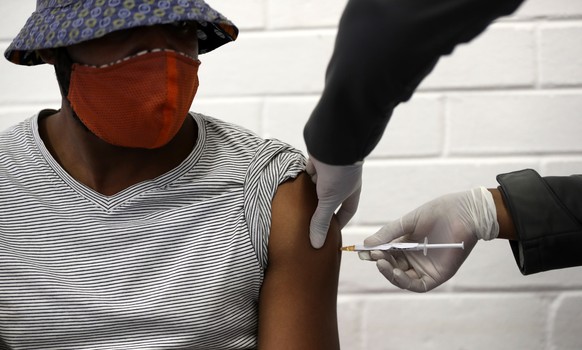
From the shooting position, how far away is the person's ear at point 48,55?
4.61ft

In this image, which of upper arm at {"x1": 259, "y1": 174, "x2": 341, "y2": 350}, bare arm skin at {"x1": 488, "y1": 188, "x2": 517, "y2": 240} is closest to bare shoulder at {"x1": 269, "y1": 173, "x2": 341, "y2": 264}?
upper arm at {"x1": 259, "y1": 174, "x2": 341, "y2": 350}

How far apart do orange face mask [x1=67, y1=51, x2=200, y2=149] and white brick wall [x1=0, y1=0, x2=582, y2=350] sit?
725 millimetres

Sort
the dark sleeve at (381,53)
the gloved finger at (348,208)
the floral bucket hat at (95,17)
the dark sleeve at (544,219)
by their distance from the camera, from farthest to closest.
A: the dark sleeve at (544,219) < the gloved finger at (348,208) < the floral bucket hat at (95,17) < the dark sleeve at (381,53)

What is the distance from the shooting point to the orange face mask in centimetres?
131

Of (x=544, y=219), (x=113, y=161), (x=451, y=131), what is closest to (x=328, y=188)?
(x=113, y=161)

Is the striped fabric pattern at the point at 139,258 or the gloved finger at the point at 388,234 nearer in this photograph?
the striped fabric pattern at the point at 139,258

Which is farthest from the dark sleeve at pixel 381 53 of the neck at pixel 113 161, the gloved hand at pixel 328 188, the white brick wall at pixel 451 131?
the white brick wall at pixel 451 131

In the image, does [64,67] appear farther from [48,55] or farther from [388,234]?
[388,234]

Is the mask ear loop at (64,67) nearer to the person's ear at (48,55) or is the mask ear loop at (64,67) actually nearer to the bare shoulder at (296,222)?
the person's ear at (48,55)

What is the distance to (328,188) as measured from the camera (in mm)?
1328

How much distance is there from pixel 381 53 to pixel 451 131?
1.04 meters

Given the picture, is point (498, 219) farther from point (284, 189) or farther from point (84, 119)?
point (84, 119)

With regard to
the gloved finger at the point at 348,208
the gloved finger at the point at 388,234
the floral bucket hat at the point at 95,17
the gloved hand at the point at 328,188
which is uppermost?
the floral bucket hat at the point at 95,17

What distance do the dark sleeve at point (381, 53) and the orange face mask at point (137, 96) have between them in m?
0.27
